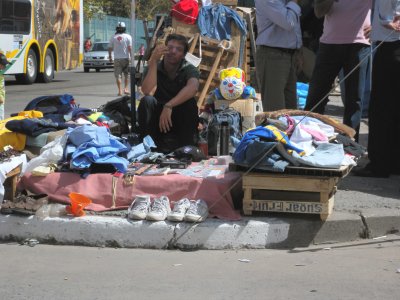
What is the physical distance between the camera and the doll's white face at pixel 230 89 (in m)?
7.77

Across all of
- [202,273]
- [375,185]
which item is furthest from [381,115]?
[202,273]

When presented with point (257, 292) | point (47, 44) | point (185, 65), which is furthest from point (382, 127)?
point (47, 44)

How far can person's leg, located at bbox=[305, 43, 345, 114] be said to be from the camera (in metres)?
6.73

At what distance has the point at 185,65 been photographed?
6.75 metres

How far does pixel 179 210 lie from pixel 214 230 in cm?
32

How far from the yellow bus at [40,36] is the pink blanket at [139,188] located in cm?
1407

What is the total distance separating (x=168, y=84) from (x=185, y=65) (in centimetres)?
26

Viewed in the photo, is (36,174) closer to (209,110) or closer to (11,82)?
(209,110)

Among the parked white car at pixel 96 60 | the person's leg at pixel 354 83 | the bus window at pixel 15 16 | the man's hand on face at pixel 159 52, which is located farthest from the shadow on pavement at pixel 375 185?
the parked white car at pixel 96 60

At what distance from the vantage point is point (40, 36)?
24.2 meters

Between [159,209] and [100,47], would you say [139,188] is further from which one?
[100,47]

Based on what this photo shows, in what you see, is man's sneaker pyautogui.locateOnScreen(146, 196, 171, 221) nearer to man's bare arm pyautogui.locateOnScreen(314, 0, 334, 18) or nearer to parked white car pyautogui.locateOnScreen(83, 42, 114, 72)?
man's bare arm pyautogui.locateOnScreen(314, 0, 334, 18)

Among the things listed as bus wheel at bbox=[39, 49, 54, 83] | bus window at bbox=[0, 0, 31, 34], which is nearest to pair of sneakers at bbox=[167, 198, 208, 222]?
bus window at bbox=[0, 0, 31, 34]

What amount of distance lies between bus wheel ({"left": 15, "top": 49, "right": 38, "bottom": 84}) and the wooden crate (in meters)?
19.4
